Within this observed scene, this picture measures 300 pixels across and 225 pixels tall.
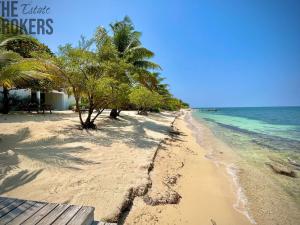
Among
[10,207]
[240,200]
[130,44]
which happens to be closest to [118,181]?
[10,207]

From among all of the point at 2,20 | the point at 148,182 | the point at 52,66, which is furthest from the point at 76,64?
the point at 148,182

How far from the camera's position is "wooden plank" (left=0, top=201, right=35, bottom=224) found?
244 cm

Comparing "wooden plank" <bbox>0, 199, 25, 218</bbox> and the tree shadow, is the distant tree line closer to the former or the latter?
the tree shadow

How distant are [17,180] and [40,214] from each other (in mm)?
2326

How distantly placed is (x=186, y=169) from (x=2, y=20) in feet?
36.3

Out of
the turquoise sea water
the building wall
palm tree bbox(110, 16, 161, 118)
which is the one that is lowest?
the turquoise sea water

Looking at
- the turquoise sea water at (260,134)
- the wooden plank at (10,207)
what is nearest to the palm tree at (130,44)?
the turquoise sea water at (260,134)

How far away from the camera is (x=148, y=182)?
16.4 ft

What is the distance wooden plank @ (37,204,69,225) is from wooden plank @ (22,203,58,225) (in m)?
0.05

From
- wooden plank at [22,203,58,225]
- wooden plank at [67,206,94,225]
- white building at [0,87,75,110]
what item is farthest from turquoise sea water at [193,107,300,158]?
white building at [0,87,75,110]

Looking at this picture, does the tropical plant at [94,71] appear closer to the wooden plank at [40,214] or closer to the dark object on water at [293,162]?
the wooden plank at [40,214]

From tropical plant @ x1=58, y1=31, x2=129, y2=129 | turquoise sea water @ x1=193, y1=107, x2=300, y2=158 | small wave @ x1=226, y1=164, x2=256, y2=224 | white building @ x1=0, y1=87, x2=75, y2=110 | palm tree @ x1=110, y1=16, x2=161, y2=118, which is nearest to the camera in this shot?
small wave @ x1=226, y1=164, x2=256, y2=224

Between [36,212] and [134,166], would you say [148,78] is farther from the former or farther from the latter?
[36,212]

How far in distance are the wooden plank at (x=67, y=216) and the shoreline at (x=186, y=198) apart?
118cm
